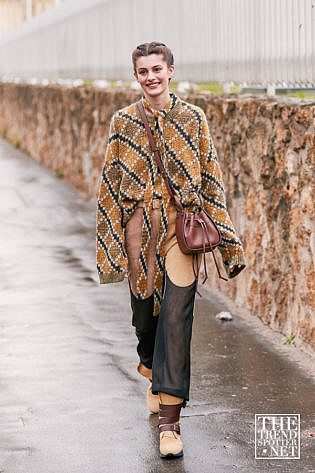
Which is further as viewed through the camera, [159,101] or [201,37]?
[201,37]

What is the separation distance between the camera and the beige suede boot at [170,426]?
5.57 meters

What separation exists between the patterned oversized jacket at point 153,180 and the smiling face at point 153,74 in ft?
0.32

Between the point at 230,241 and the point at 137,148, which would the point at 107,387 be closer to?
the point at 230,241

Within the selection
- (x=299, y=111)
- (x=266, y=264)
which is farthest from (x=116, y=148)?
(x=266, y=264)

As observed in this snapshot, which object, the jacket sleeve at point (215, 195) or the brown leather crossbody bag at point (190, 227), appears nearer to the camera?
the brown leather crossbody bag at point (190, 227)

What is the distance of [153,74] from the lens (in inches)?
225

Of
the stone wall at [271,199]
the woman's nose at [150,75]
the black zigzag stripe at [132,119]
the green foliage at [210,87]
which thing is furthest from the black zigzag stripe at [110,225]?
the green foliage at [210,87]

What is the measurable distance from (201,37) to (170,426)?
558 cm

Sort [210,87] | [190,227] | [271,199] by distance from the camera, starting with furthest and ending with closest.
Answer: [210,87], [271,199], [190,227]

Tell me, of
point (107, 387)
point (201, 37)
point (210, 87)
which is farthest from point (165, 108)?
point (201, 37)

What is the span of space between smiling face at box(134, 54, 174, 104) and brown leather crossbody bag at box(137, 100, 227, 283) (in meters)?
0.12

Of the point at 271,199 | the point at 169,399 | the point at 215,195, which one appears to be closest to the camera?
the point at 169,399

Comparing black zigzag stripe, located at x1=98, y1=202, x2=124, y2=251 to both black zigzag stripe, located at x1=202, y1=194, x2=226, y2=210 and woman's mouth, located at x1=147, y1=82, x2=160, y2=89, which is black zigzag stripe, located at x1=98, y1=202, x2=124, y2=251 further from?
woman's mouth, located at x1=147, y1=82, x2=160, y2=89

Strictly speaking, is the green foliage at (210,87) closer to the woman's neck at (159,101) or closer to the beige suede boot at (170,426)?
the woman's neck at (159,101)
